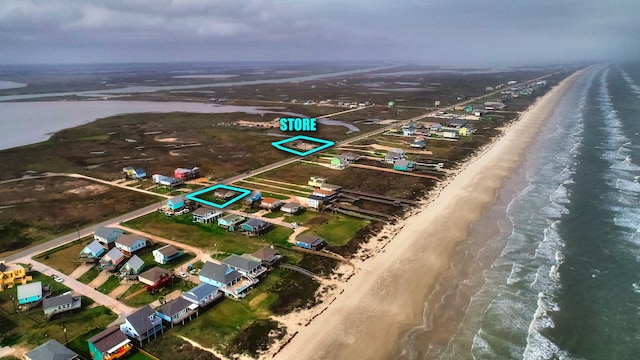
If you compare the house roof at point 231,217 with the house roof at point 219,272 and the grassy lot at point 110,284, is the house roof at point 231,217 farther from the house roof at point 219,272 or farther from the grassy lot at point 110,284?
the grassy lot at point 110,284

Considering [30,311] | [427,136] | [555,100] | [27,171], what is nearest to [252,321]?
[30,311]

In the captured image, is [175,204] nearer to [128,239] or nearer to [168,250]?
[128,239]

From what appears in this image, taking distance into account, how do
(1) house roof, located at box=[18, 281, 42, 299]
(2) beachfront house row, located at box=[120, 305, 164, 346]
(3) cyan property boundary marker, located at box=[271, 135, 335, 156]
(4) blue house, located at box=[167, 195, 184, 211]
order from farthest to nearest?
(3) cyan property boundary marker, located at box=[271, 135, 335, 156]
(4) blue house, located at box=[167, 195, 184, 211]
(1) house roof, located at box=[18, 281, 42, 299]
(2) beachfront house row, located at box=[120, 305, 164, 346]

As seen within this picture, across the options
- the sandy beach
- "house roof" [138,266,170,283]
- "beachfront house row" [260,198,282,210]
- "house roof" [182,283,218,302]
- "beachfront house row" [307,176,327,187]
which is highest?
"beachfront house row" [307,176,327,187]

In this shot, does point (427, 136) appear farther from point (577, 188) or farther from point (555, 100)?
point (555, 100)

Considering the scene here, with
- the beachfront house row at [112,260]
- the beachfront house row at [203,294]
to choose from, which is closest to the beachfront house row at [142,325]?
the beachfront house row at [203,294]

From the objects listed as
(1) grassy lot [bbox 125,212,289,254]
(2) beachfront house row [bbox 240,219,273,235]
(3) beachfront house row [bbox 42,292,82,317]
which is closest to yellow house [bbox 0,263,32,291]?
(3) beachfront house row [bbox 42,292,82,317]

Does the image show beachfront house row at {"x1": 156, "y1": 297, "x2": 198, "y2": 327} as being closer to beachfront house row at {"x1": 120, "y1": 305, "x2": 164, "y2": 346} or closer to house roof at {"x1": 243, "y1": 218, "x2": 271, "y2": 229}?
beachfront house row at {"x1": 120, "y1": 305, "x2": 164, "y2": 346}
